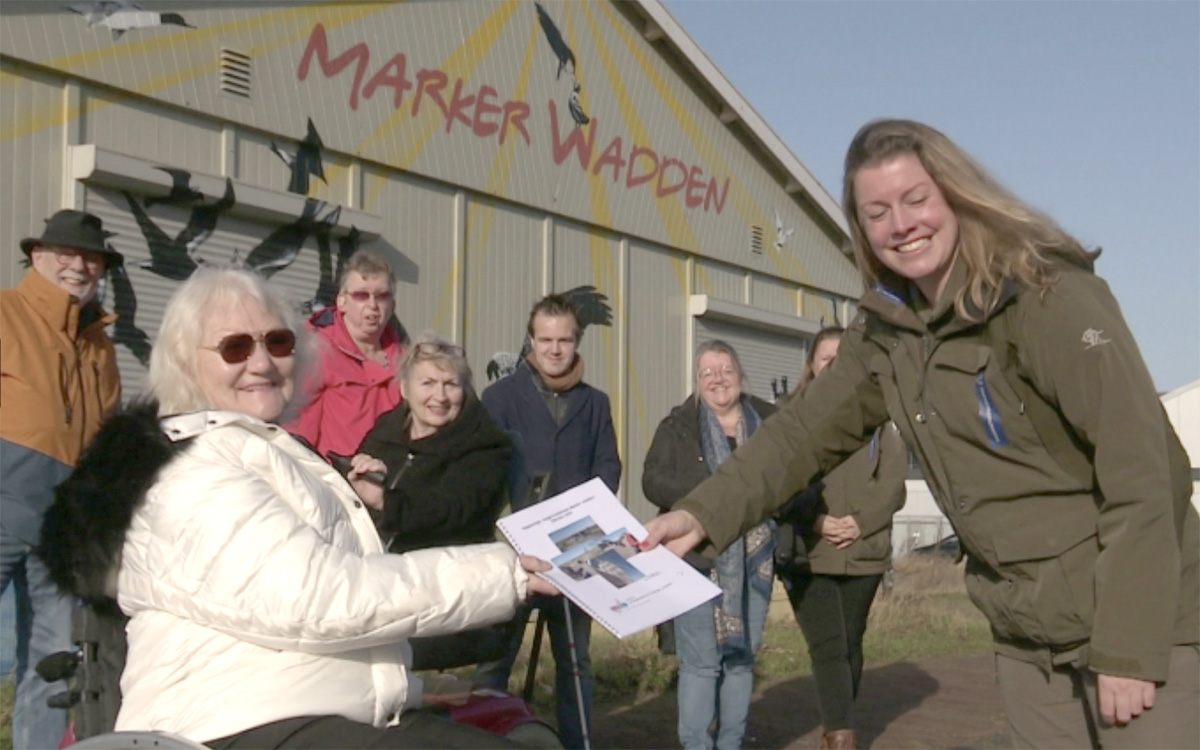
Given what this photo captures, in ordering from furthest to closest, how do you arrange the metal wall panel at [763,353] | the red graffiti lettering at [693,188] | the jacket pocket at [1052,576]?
the metal wall panel at [763,353] < the red graffiti lettering at [693,188] < the jacket pocket at [1052,576]

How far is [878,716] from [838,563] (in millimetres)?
2197

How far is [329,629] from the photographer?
9.29ft

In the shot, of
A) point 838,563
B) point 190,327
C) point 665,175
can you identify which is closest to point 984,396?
point 190,327

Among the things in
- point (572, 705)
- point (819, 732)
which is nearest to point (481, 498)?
point (572, 705)

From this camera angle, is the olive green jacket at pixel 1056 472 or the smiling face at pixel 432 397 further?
the smiling face at pixel 432 397

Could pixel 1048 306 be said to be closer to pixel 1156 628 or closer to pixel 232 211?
pixel 1156 628

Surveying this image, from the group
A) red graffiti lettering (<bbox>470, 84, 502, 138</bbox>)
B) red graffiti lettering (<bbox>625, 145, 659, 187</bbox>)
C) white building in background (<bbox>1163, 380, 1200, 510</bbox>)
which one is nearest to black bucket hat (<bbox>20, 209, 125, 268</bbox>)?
red graffiti lettering (<bbox>470, 84, 502, 138</bbox>)

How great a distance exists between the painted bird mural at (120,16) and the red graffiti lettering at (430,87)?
2.73m

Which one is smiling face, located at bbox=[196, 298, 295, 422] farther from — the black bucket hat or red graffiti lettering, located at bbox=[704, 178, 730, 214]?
red graffiti lettering, located at bbox=[704, 178, 730, 214]

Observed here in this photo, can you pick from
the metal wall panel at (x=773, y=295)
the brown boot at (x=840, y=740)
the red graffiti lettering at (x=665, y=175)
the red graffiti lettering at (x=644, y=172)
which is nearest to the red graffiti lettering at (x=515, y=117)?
the red graffiti lettering at (x=644, y=172)

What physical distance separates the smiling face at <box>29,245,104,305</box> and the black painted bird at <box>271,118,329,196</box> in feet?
15.5

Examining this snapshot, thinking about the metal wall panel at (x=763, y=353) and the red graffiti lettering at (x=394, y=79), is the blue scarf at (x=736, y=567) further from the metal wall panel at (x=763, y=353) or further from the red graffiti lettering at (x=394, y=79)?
the metal wall panel at (x=763, y=353)

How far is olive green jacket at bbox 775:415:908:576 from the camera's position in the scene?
20.6 feet

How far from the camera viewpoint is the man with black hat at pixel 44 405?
5043 millimetres
